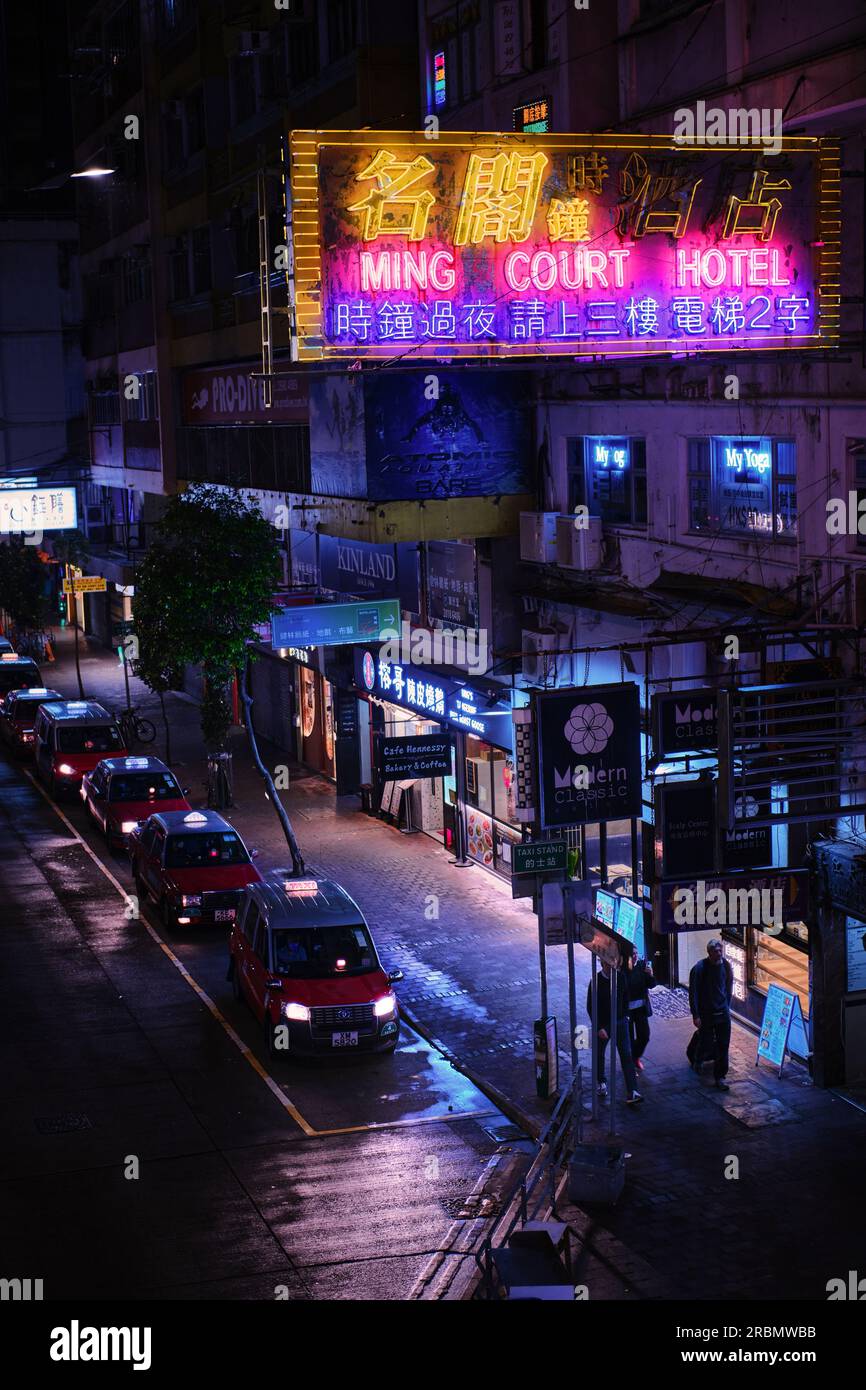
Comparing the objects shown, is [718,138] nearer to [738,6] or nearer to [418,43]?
[738,6]

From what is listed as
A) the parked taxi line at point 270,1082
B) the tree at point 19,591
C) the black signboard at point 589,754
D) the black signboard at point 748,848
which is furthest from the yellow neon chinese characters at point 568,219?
the tree at point 19,591

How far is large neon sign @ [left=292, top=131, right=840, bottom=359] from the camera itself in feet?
65.2

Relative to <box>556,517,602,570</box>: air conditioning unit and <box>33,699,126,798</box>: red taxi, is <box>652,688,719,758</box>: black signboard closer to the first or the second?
<box>556,517,602,570</box>: air conditioning unit

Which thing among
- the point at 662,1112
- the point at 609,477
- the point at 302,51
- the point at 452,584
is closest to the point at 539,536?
the point at 609,477

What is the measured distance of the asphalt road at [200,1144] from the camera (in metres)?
15.8

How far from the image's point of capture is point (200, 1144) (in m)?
18.8

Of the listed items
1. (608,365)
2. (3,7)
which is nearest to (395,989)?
(608,365)

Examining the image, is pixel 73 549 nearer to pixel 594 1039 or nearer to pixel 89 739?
pixel 89 739

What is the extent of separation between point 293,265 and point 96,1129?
412 inches

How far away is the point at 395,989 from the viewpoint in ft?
80.0

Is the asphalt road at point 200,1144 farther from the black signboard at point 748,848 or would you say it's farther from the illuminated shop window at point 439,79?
the illuminated shop window at point 439,79

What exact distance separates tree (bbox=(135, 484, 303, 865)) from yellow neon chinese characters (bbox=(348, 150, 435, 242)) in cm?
1174

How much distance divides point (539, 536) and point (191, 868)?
26.4ft

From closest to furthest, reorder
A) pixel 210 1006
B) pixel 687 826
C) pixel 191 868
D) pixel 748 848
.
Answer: pixel 687 826 → pixel 748 848 → pixel 210 1006 → pixel 191 868
